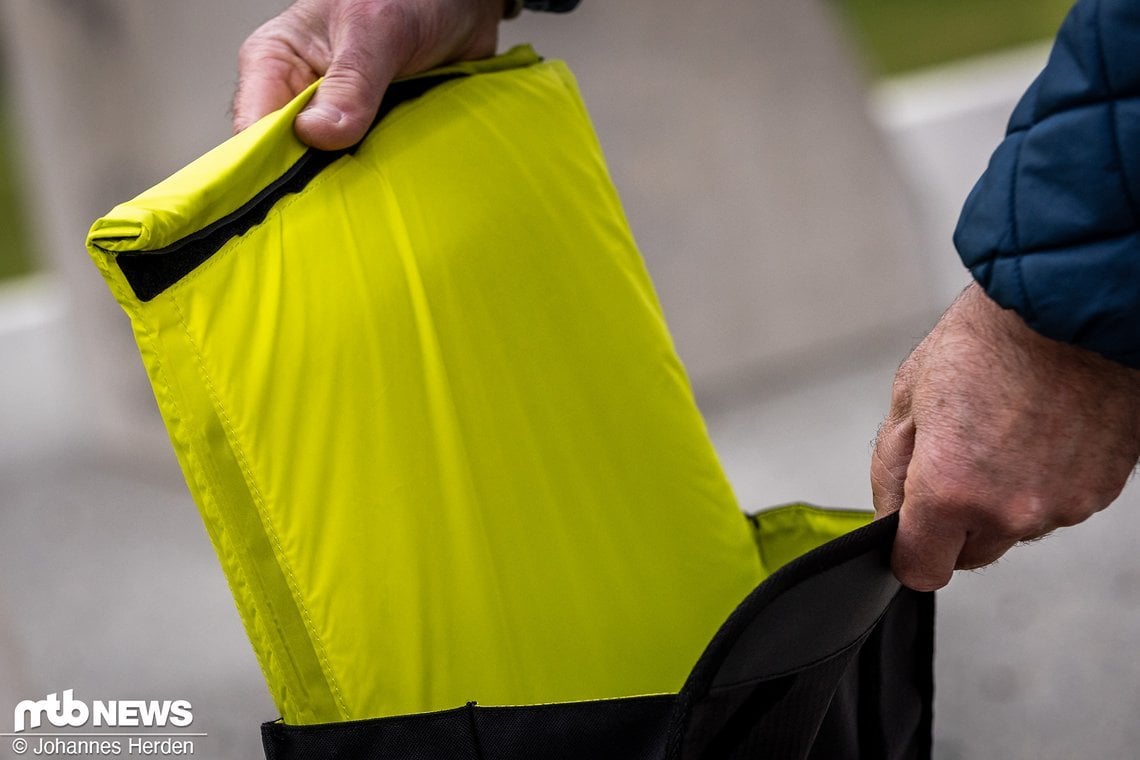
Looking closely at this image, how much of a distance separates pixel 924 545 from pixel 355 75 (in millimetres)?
444

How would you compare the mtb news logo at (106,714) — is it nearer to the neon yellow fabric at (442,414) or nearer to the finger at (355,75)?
the neon yellow fabric at (442,414)

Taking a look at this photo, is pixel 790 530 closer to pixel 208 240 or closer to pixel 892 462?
pixel 892 462

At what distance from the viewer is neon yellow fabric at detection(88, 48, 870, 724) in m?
0.62

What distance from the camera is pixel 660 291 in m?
2.56

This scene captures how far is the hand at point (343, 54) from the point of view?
715 millimetres

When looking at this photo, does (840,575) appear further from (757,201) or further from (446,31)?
(757,201)

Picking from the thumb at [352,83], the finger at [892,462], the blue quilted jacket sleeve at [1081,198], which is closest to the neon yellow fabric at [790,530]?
the finger at [892,462]

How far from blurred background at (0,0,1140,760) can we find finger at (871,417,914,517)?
3.85ft

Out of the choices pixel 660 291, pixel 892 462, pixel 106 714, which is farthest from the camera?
pixel 660 291

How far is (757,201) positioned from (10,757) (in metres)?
1.95

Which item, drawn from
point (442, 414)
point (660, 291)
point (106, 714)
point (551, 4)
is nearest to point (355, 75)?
point (442, 414)

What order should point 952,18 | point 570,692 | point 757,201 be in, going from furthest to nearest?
point 952,18, point 757,201, point 570,692

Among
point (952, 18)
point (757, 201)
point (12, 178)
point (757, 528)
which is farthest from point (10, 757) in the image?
point (952, 18)

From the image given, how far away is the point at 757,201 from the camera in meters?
2.61
